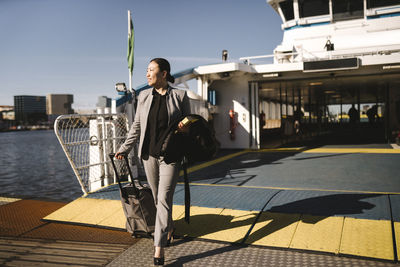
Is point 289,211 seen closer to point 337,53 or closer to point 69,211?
point 69,211

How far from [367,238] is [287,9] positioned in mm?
13346

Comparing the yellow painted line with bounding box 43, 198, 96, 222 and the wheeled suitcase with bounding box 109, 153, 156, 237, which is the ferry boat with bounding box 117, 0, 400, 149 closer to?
the yellow painted line with bounding box 43, 198, 96, 222

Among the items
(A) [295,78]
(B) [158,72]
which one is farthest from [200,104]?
(B) [158,72]

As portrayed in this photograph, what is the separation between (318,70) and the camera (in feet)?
35.4

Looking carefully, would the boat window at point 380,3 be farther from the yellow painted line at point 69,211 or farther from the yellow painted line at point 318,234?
the yellow painted line at point 69,211

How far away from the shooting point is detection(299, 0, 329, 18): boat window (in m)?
13.7

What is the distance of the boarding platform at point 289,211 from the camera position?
321 cm

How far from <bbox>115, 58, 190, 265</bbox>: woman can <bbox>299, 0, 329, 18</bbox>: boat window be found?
42.2 ft

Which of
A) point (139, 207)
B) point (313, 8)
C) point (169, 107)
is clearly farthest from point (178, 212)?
point (313, 8)

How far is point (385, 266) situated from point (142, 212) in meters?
2.28

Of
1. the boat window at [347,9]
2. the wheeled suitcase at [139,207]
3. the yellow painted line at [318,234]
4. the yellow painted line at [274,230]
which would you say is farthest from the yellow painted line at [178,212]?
the boat window at [347,9]

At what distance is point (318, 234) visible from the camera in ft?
11.0

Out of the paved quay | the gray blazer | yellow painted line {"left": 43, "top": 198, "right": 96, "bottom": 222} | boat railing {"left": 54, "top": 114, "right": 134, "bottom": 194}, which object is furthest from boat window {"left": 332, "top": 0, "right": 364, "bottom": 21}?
yellow painted line {"left": 43, "top": 198, "right": 96, "bottom": 222}

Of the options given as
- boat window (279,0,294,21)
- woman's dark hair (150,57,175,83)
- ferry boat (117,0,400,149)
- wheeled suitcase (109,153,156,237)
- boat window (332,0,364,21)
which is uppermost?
boat window (279,0,294,21)
